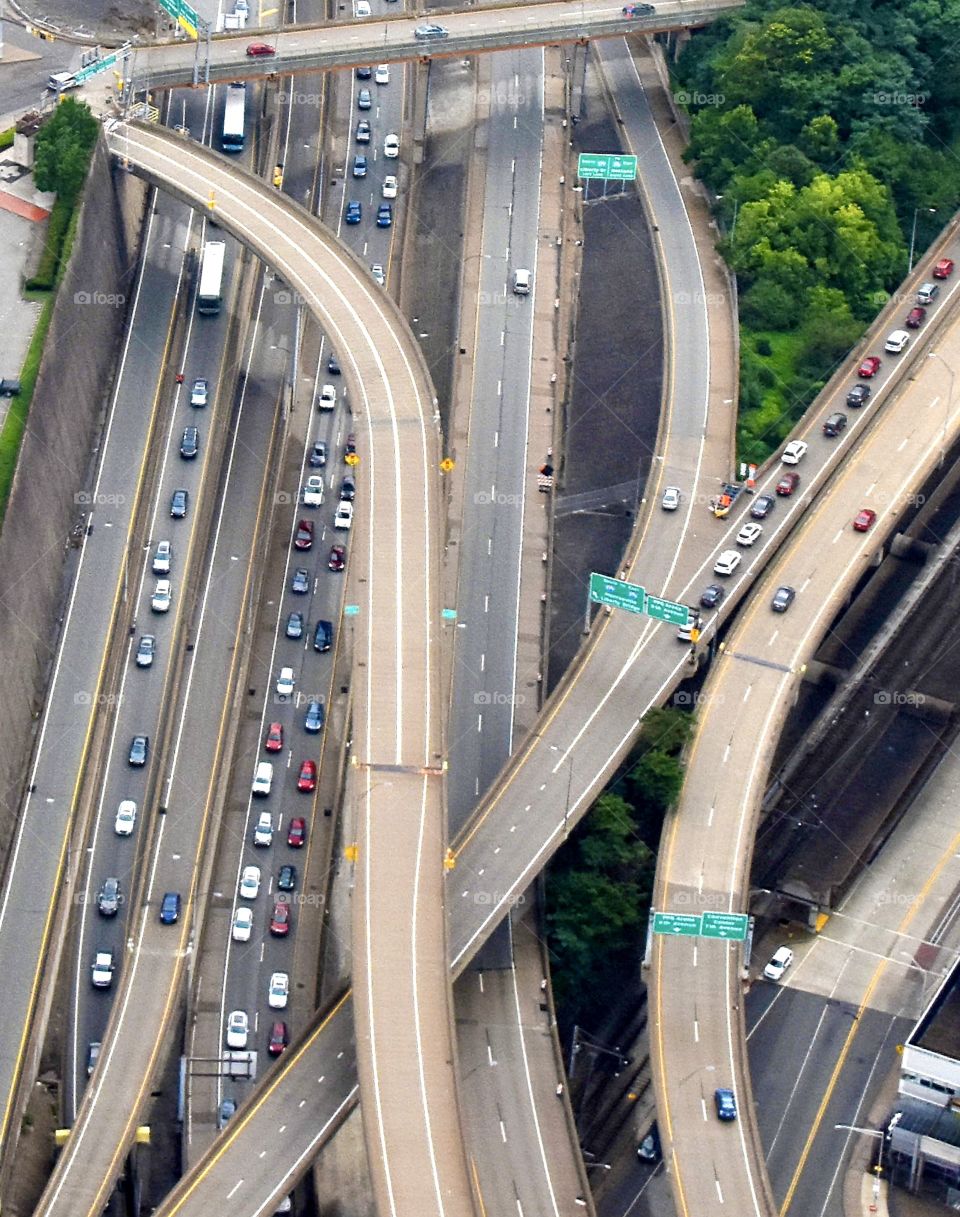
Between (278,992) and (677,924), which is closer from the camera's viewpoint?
(677,924)

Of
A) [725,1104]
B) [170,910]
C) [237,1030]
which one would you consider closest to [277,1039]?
[237,1030]

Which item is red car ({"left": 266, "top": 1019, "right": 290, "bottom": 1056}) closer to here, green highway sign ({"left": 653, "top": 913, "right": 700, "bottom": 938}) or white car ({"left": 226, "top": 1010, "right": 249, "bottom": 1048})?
white car ({"left": 226, "top": 1010, "right": 249, "bottom": 1048})

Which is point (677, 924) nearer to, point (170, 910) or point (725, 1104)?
point (725, 1104)

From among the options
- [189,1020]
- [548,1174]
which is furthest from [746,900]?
[189,1020]

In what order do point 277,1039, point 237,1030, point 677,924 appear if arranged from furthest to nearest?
1. point 237,1030
2. point 277,1039
3. point 677,924

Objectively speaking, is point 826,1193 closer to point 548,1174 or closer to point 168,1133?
point 548,1174

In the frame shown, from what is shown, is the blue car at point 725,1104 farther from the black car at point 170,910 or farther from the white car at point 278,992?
the black car at point 170,910

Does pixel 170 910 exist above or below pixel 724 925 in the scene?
above

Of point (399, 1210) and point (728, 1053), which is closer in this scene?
point (399, 1210)
